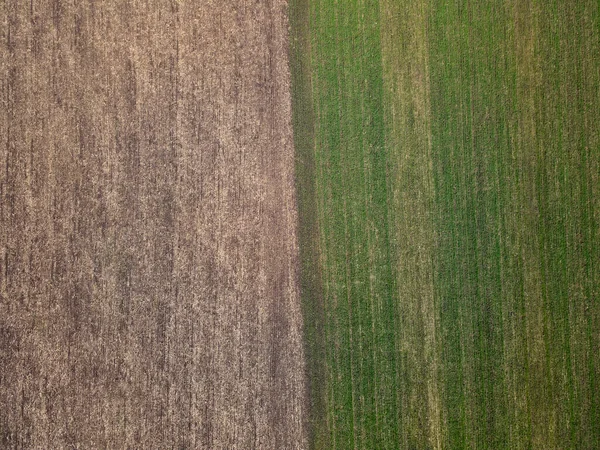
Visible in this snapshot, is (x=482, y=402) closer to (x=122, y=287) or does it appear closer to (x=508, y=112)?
(x=508, y=112)

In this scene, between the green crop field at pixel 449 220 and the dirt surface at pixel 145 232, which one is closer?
the dirt surface at pixel 145 232

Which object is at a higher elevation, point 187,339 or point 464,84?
point 464,84

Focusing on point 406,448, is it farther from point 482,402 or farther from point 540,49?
point 540,49

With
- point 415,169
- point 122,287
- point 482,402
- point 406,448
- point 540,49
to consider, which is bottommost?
point 406,448

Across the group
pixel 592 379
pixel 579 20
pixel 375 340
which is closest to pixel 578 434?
pixel 592 379

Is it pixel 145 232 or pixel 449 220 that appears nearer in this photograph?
pixel 145 232
